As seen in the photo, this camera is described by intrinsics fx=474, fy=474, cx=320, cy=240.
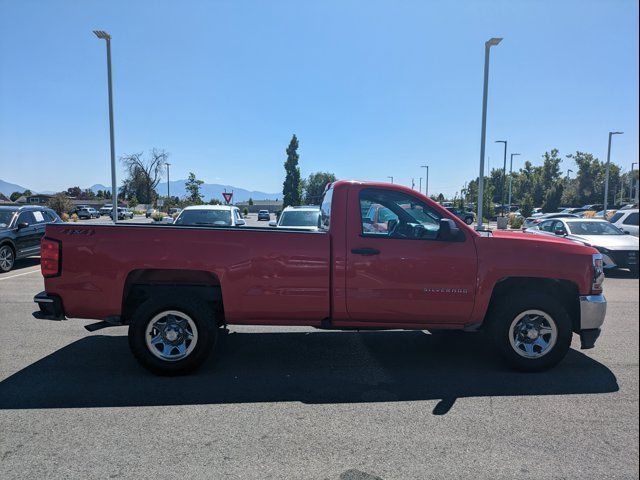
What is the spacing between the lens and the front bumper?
5.04 meters

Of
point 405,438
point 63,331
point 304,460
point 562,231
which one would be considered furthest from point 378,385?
point 562,231

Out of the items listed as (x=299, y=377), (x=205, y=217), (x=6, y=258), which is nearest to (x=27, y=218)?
(x=6, y=258)

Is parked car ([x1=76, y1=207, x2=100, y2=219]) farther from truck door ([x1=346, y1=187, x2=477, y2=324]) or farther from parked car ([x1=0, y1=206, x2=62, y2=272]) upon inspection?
truck door ([x1=346, y1=187, x2=477, y2=324])

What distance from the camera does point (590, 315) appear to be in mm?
5051

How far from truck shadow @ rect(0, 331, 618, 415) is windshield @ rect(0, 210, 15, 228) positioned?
8683 millimetres

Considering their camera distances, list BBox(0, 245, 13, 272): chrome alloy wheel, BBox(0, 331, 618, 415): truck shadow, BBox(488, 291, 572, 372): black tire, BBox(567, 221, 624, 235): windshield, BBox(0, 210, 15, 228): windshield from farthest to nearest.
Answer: BBox(567, 221, 624, 235): windshield, BBox(0, 210, 15, 228): windshield, BBox(0, 245, 13, 272): chrome alloy wheel, BBox(488, 291, 572, 372): black tire, BBox(0, 331, 618, 415): truck shadow

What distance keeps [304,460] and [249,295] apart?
76.1 inches

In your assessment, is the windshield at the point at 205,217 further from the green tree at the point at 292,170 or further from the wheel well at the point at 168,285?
the green tree at the point at 292,170

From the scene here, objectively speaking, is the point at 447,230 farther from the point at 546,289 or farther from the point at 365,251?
the point at 546,289

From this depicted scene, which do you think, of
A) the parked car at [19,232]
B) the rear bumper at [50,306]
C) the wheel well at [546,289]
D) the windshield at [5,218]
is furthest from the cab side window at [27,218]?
the wheel well at [546,289]

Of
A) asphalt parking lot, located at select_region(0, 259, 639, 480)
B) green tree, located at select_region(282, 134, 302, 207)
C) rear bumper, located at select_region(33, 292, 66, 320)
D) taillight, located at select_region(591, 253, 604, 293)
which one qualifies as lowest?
asphalt parking lot, located at select_region(0, 259, 639, 480)

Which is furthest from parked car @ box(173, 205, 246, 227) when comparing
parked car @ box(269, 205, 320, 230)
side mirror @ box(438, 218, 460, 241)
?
side mirror @ box(438, 218, 460, 241)

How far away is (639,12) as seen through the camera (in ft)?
3.93

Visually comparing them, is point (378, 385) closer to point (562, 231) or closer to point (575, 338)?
point (575, 338)
